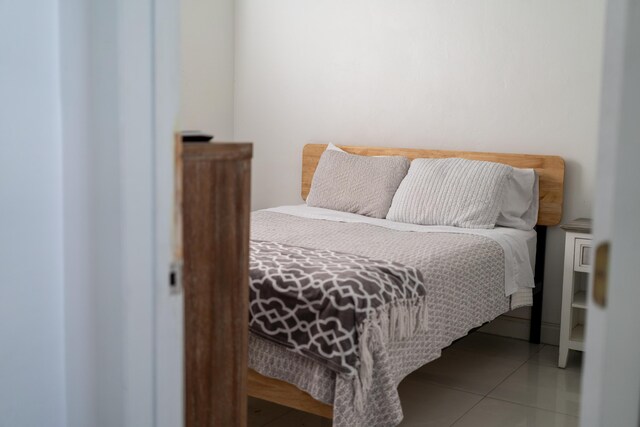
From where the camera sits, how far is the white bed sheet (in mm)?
3588

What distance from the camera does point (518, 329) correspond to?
4.14 m

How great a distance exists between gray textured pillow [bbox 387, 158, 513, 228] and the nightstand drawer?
16.5 inches

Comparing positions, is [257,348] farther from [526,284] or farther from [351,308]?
[526,284]

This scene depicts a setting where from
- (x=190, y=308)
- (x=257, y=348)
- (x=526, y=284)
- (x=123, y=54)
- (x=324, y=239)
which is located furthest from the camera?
(x=526, y=284)

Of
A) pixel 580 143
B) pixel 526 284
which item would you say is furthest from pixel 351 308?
pixel 580 143

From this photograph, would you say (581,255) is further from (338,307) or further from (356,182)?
(338,307)

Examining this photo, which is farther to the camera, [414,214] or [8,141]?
[414,214]

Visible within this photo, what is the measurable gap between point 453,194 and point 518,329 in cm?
90

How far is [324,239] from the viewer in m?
3.35

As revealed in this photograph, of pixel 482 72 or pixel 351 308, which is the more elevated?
pixel 482 72

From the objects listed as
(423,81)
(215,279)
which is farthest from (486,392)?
(215,279)

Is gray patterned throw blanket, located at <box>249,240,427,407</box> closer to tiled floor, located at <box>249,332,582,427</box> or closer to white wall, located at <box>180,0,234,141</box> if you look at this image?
tiled floor, located at <box>249,332,582,427</box>

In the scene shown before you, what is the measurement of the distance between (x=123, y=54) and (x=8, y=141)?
10.3 inches

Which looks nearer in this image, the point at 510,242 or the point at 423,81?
the point at 510,242
